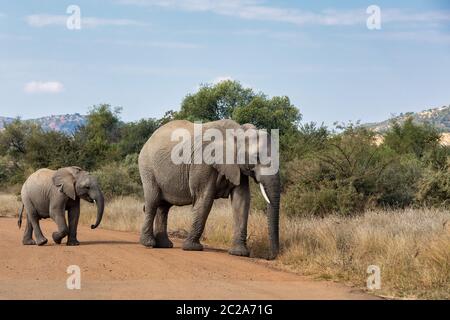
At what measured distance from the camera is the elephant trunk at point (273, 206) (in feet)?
39.3

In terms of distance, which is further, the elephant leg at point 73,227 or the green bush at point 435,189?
the green bush at point 435,189

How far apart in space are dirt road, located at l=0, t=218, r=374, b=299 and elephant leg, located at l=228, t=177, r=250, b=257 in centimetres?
31

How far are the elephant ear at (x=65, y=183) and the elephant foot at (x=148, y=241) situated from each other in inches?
68.9

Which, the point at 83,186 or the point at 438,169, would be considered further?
the point at 438,169

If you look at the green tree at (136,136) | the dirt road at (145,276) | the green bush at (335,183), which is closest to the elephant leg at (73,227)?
the dirt road at (145,276)

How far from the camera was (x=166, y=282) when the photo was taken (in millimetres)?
9312

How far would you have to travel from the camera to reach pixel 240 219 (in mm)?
12672

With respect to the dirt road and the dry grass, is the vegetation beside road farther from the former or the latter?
the dirt road

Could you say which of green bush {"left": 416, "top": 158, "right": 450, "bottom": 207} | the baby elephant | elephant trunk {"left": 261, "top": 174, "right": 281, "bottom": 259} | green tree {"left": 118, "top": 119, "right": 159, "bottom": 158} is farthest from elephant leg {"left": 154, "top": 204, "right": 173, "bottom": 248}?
green tree {"left": 118, "top": 119, "right": 159, "bottom": 158}

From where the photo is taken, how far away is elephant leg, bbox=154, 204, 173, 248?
14219mm

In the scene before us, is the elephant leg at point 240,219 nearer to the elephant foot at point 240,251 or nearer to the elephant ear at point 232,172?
the elephant foot at point 240,251

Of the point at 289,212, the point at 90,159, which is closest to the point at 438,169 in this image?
the point at 289,212

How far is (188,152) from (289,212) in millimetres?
4486
